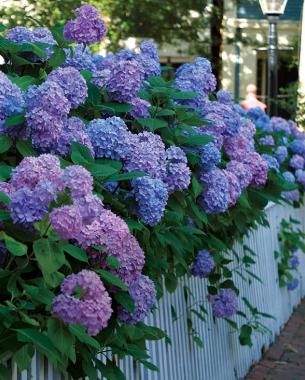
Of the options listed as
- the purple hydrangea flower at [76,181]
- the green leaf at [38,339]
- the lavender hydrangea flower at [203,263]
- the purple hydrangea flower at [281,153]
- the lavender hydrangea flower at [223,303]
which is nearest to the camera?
the green leaf at [38,339]

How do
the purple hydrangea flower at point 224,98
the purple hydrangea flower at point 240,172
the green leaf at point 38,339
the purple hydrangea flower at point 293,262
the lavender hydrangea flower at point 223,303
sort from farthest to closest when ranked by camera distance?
the purple hydrangea flower at point 293,262
the lavender hydrangea flower at point 223,303
the purple hydrangea flower at point 224,98
the purple hydrangea flower at point 240,172
the green leaf at point 38,339

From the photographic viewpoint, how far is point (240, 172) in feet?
16.1

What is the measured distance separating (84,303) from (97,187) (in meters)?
0.70

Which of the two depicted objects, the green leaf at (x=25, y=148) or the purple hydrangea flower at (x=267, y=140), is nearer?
the green leaf at (x=25, y=148)

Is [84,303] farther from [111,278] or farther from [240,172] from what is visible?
[240,172]

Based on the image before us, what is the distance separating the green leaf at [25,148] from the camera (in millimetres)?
3105

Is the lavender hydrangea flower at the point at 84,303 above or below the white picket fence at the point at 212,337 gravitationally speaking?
above

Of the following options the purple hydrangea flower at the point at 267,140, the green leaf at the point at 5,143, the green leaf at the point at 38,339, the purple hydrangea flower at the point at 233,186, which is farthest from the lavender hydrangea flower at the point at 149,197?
the purple hydrangea flower at the point at 267,140

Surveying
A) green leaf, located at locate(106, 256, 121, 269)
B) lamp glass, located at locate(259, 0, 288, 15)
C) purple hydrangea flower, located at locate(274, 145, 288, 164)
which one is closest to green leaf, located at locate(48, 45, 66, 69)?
green leaf, located at locate(106, 256, 121, 269)

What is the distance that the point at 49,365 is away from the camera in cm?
307

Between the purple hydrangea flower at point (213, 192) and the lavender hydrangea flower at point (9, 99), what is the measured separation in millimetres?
1414

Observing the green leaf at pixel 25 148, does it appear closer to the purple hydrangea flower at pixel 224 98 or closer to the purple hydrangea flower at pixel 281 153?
the purple hydrangea flower at pixel 224 98

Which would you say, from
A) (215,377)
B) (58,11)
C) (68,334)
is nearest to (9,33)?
(68,334)

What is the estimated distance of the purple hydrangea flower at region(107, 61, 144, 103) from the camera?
147 inches
